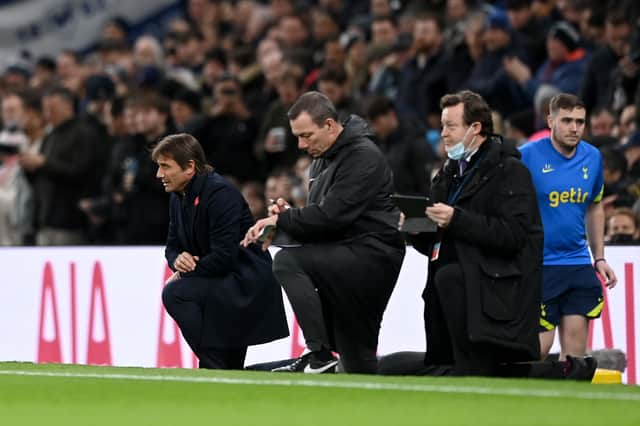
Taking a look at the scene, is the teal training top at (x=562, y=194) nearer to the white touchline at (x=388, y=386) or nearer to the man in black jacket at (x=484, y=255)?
the man in black jacket at (x=484, y=255)

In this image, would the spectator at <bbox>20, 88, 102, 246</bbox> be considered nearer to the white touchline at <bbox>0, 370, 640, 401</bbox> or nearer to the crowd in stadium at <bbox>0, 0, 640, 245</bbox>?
the crowd in stadium at <bbox>0, 0, 640, 245</bbox>

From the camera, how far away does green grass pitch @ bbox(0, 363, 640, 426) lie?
6969 mm

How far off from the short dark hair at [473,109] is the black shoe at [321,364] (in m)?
1.71

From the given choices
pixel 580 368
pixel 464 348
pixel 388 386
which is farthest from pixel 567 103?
pixel 388 386

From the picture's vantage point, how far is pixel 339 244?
981 cm

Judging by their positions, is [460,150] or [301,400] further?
[460,150]

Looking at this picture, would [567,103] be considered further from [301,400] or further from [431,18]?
[431,18]

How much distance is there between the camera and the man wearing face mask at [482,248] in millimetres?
8898

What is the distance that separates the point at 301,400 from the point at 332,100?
7849mm

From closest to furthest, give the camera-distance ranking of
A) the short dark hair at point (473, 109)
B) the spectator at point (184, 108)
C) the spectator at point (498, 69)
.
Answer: the short dark hair at point (473, 109) → the spectator at point (498, 69) → the spectator at point (184, 108)

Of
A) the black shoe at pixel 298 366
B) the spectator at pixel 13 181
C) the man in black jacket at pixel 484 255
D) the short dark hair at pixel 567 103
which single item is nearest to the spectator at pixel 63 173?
the spectator at pixel 13 181

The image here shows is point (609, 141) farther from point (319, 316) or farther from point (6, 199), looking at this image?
A: point (6, 199)

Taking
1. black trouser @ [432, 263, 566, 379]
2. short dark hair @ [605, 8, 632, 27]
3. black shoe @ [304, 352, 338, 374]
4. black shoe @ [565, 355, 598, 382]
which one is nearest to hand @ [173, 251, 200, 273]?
black shoe @ [304, 352, 338, 374]

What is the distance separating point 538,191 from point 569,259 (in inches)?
19.2
